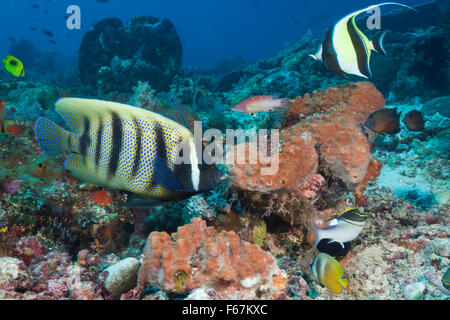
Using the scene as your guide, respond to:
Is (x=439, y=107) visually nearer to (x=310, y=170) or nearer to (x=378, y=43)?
(x=378, y=43)

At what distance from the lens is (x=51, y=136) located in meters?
1.43

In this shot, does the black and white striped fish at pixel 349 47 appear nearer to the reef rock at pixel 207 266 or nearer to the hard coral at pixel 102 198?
the reef rock at pixel 207 266

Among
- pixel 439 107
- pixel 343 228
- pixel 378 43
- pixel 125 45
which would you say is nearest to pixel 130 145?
pixel 343 228

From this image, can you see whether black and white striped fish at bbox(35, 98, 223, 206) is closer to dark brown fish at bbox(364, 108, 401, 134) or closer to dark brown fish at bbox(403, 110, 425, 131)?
dark brown fish at bbox(364, 108, 401, 134)

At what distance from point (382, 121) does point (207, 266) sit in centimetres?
294

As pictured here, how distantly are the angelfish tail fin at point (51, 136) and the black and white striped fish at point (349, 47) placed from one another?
7.98ft

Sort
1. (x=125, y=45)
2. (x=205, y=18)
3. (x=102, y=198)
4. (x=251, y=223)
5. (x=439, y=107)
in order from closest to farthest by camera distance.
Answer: (x=251, y=223) < (x=102, y=198) < (x=439, y=107) < (x=125, y=45) < (x=205, y=18)

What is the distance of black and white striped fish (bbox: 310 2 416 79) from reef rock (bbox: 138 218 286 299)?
201 centimetres

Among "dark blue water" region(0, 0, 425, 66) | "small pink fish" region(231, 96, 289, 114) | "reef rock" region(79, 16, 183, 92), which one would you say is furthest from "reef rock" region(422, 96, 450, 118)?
"dark blue water" region(0, 0, 425, 66)

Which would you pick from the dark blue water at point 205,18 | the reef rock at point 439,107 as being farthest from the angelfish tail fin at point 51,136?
the dark blue water at point 205,18

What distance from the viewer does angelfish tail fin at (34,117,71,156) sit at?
4.58ft

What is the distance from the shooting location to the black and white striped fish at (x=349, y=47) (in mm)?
2293
